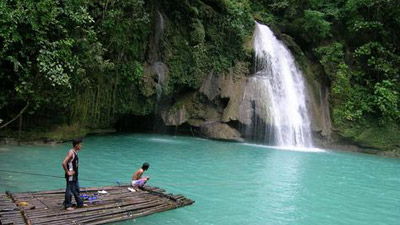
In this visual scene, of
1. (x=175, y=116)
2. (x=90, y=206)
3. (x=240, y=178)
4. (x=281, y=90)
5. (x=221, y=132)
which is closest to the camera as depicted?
(x=90, y=206)

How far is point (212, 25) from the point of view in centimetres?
2300

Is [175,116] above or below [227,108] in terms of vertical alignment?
below

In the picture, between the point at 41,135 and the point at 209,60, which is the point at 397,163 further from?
the point at 41,135

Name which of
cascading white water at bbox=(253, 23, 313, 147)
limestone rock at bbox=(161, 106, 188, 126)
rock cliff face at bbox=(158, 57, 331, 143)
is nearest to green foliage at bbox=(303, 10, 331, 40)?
cascading white water at bbox=(253, 23, 313, 147)

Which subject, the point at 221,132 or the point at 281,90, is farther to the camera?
the point at 281,90

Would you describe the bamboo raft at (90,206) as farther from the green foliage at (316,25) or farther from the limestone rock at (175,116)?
the green foliage at (316,25)

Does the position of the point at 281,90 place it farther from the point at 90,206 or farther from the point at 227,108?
the point at 90,206

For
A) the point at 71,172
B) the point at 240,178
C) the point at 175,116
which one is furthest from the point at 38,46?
the point at 175,116

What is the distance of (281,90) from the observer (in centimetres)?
2241

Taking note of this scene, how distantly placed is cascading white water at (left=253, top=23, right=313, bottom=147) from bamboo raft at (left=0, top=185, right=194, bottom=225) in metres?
13.4

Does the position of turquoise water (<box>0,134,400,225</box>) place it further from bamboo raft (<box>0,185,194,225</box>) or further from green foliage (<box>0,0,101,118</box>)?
green foliage (<box>0,0,101,118</box>)

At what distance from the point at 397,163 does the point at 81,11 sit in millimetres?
15695

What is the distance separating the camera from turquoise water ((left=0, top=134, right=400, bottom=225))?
8602 mm

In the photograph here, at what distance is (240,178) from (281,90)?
11.6 meters
